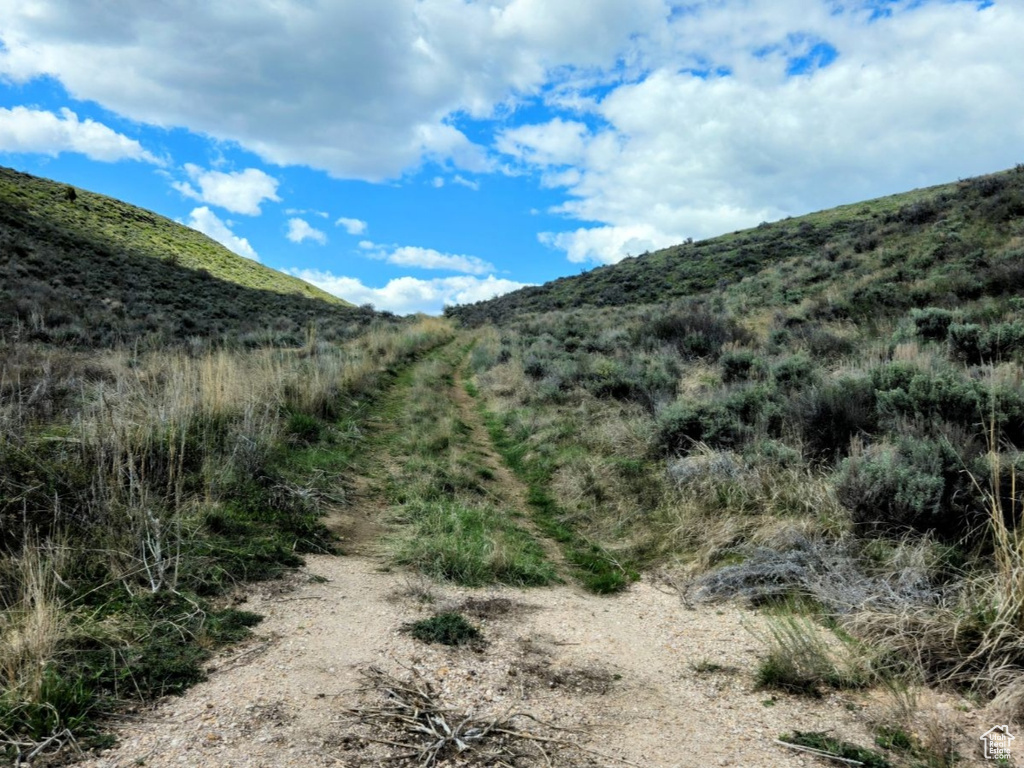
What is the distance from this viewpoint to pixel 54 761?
2.47m

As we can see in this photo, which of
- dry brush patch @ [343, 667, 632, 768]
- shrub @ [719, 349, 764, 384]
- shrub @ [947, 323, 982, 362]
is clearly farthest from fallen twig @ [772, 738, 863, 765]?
shrub @ [947, 323, 982, 362]

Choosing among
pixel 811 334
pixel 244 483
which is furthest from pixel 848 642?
pixel 811 334

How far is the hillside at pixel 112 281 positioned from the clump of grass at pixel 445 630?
9.51 meters

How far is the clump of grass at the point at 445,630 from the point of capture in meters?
3.87

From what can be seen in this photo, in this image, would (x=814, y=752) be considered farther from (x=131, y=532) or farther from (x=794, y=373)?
(x=794, y=373)

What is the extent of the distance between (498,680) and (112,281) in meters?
29.1

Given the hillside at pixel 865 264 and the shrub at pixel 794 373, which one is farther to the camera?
the hillside at pixel 865 264

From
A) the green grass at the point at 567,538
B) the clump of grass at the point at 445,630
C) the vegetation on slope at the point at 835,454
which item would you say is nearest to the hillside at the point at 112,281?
the green grass at the point at 567,538

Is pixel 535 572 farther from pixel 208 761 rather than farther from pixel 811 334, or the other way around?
pixel 811 334

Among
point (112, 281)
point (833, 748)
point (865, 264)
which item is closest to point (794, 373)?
point (833, 748)

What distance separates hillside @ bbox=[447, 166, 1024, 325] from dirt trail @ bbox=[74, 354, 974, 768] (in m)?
12.3

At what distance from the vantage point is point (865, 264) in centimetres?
1933

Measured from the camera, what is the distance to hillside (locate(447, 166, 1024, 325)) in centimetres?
1397

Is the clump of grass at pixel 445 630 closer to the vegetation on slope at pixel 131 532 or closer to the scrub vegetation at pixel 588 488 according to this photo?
the scrub vegetation at pixel 588 488
